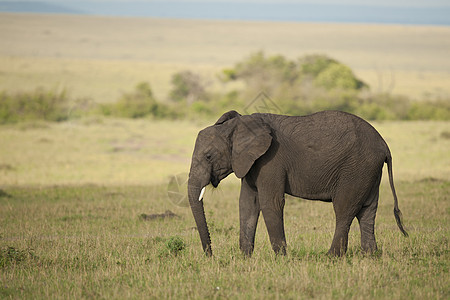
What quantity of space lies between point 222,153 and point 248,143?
1.38 feet

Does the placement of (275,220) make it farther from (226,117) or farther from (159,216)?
(159,216)

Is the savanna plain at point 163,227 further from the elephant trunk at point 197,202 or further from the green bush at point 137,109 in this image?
the green bush at point 137,109

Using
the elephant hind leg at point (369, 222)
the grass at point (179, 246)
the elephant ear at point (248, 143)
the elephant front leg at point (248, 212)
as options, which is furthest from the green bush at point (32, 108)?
the elephant hind leg at point (369, 222)

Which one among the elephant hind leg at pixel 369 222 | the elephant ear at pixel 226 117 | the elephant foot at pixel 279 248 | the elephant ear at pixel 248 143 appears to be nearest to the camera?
the elephant ear at pixel 248 143

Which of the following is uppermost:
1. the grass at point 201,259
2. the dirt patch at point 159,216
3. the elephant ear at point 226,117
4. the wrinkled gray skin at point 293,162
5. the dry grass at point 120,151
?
the elephant ear at point 226,117

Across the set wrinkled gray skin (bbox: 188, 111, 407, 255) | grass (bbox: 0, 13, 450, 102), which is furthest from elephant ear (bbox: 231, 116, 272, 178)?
grass (bbox: 0, 13, 450, 102)

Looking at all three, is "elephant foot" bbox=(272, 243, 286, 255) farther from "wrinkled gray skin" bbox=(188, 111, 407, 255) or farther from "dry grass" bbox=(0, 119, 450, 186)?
"dry grass" bbox=(0, 119, 450, 186)

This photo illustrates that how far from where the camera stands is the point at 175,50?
109812 millimetres

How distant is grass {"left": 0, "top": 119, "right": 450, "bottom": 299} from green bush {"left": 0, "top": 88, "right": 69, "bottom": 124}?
16.8 meters

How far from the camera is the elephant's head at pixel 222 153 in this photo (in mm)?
9555

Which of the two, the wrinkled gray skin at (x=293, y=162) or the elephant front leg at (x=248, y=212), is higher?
the wrinkled gray skin at (x=293, y=162)

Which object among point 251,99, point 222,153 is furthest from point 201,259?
point 251,99

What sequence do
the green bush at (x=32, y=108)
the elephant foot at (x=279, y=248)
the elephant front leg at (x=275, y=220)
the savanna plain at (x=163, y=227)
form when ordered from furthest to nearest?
the green bush at (x=32, y=108) < the elephant foot at (x=279, y=248) < the elephant front leg at (x=275, y=220) < the savanna plain at (x=163, y=227)

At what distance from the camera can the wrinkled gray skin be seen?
9648 millimetres
